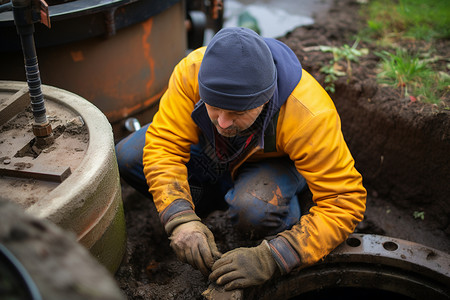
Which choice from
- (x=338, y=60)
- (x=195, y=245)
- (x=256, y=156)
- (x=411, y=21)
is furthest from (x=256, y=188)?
(x=411, y=21)

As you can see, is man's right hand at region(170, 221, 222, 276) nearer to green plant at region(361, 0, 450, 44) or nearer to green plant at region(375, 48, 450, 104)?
green plant at region(375, 48, 450, 104)

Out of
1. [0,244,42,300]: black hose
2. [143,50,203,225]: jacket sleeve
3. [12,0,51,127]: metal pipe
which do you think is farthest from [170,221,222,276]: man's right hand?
[0,244,42,300]: black hose

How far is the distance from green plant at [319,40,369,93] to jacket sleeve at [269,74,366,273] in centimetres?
116

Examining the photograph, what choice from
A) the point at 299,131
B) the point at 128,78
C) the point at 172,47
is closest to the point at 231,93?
the point at 299,131

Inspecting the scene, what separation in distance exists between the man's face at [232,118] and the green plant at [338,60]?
1.31m

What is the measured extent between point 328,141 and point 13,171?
1291mm

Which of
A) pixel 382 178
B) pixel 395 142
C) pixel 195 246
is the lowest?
pixel 382 178

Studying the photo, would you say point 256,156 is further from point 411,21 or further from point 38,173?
point 411,21

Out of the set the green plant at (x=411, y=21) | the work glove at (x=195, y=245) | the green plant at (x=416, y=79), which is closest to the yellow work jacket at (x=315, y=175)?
the work glove at (x=195, y=245)

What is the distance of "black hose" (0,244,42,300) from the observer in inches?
30.4

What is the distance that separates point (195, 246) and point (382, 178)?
5.40 ft

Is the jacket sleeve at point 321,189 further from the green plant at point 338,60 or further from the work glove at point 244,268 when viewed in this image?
the green plant at point 338,60

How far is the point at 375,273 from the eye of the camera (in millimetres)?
2246

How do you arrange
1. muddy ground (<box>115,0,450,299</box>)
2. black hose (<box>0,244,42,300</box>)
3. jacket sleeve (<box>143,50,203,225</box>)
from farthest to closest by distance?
1. muddy ground (<box>115,0,450,299</box>)
2. jacket sleeve (<box>143,50,203,225</box>)
3. black hose (<box>0,244,42,300</box>)
